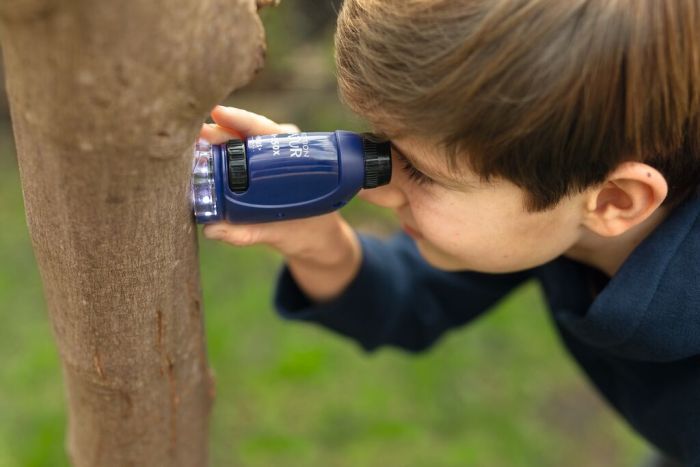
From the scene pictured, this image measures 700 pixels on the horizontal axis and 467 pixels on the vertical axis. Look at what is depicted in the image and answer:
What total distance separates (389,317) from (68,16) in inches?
42.7

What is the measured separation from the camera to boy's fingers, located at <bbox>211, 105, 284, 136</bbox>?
1.08 m

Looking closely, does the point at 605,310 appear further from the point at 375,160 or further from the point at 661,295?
the point at 375,160

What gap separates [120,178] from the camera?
773 millimetres

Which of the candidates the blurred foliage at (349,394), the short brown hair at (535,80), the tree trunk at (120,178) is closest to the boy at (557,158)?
the short brown hair at (535,80)

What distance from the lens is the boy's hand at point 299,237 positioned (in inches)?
43.1

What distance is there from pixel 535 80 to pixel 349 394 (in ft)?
5.70

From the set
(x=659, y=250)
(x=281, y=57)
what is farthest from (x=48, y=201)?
(x=281, y=57)

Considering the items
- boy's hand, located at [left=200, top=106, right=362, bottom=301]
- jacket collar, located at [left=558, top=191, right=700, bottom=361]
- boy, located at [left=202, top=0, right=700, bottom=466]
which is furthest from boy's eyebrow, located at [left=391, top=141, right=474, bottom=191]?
jacket collar, located at [left=558, top=191, right=700, bottom=361]

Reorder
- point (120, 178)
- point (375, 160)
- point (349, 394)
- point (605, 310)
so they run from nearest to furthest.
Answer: point (120, 178) < point (375, 160) < point (605, 310) < point (349, 394)

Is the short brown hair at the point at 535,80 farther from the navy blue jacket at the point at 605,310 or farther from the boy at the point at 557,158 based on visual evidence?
the navy blue jacket at the point at 605,310

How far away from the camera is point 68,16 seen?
0.64 m

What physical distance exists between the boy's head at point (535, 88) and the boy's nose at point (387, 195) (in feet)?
0.39

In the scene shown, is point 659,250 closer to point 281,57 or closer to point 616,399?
point 616,399

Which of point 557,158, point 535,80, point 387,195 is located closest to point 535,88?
point 535,80
